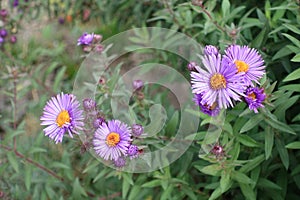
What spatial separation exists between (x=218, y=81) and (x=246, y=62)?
112 millimetres

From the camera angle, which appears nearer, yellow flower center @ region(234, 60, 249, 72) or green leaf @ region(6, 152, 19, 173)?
yellow flower center @ region(234, 60, 249, 72)

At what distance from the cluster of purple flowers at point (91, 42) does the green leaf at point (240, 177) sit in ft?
2.05

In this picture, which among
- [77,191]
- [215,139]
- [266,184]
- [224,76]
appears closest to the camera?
[224,76]

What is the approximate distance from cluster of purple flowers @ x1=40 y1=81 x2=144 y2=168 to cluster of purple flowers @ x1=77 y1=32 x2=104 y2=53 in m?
0.43

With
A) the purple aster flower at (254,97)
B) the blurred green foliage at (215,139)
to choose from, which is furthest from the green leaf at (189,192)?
the purple aster flower at (254,97)

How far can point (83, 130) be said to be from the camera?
1.26 meters

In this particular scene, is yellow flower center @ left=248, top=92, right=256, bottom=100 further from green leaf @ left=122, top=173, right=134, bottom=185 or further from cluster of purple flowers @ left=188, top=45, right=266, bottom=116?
green leaf @ left=122, top=173, right=134, bottom=185

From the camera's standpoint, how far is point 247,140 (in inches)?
61.2

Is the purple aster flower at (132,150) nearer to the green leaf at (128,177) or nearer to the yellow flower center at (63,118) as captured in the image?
the yellow flower center at (63,118)

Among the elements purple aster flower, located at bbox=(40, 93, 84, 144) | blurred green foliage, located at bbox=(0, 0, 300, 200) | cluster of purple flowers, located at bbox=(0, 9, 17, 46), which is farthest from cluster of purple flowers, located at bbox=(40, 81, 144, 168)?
cluster of purple flowers, located at bbox=(0, 9, 17, 46)

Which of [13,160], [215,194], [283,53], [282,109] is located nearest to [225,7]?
[283,53]

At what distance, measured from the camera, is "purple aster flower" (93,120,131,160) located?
3.91 feet

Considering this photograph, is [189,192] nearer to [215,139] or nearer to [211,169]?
[211,169]

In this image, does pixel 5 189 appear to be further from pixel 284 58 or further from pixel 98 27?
pixel 98 27
